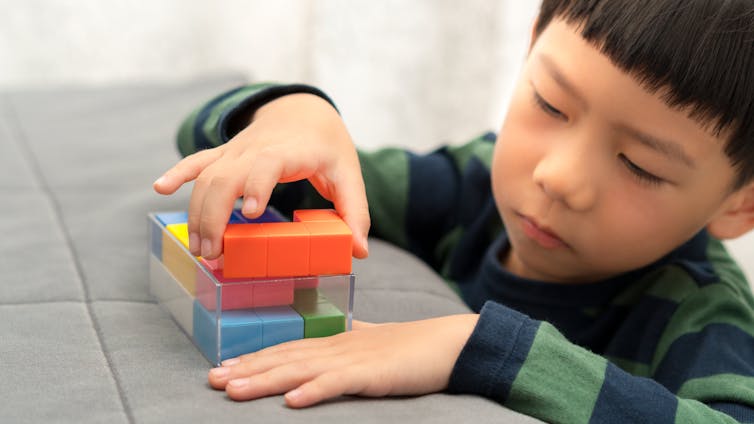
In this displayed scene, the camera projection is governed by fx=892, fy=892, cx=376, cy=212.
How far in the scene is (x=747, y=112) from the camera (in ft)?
2.48

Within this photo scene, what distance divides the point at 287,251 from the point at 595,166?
1.01 feet

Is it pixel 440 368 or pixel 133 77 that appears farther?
pixel 133 77

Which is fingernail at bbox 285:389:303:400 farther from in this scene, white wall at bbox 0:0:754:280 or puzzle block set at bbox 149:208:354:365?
white wall at bbox 0:0:754:280

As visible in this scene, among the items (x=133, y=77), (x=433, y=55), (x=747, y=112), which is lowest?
(x=133, y=77)

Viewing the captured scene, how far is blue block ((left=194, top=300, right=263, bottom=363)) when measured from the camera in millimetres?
578

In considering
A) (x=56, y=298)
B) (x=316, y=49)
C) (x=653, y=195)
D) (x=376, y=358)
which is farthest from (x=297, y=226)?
(x=316, y=49)

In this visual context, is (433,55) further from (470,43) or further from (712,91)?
(712,91)

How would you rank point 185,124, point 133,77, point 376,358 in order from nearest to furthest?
point 376,358 < point 185,124 < point 133,77

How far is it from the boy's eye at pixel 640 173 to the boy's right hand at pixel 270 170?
0.23m

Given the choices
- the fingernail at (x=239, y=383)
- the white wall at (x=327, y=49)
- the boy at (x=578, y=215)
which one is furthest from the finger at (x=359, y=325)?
the white wall at (x=327, y=49)

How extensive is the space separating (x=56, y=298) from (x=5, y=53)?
3.52ft

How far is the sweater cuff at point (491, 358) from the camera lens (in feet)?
1.97

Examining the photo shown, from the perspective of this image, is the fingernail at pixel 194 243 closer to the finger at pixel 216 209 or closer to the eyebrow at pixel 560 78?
the finger at pixel 216 209

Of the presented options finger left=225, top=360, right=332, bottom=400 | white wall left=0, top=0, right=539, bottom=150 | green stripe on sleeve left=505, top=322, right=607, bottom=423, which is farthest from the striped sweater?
white wall left=0, top=0, right=539, bottom=150
